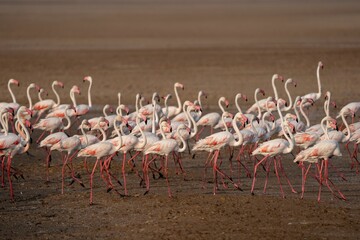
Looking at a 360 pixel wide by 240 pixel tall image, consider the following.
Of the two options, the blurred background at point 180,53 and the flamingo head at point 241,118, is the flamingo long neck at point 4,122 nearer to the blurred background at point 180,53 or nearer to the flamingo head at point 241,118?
the flamingo head at point 241,118

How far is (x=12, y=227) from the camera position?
11.3 meters

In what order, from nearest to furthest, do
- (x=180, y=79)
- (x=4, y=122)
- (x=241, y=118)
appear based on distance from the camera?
(x=241, y=118) < (x=4, y=122) < (x=180, y=79)

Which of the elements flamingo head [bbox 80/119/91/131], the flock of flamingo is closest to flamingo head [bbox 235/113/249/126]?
the flock of flamingo

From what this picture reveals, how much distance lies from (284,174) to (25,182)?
393 cm

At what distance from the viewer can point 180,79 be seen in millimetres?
26609

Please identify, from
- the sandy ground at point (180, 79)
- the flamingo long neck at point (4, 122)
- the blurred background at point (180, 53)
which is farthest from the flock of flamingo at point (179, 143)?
the blurred background at point (180, 53)

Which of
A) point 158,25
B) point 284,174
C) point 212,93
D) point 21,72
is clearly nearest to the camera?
point 284,174

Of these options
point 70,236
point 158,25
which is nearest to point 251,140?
point 70,236

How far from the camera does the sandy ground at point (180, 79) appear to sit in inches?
437

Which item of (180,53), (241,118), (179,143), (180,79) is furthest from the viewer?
(180,53)

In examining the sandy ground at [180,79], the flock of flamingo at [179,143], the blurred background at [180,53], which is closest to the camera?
the sandy ground at [180,79]

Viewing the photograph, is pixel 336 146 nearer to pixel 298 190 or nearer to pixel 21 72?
pixel 298 190

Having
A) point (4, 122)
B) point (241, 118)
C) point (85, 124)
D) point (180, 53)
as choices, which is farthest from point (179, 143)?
point (180, 53)

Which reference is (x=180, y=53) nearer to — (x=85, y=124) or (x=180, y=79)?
(x=180, y=79)
